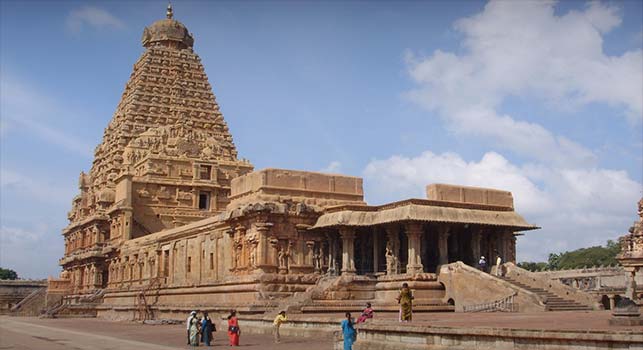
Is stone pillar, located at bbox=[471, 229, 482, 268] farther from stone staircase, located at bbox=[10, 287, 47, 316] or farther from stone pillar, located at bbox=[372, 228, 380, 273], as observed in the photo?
stone staircase, located at bbox=[10, 287, 47, 316]

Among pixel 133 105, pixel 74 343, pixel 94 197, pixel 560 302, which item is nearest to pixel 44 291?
pixel 94 197

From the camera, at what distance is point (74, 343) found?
2644 cm

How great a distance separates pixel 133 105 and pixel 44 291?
76.6 feet

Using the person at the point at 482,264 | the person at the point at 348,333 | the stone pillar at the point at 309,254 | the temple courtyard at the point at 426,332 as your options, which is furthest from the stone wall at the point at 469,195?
the person at the point at 348,333

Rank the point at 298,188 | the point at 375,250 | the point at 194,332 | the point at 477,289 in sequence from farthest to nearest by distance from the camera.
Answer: the point at 298,188 < the point at 375,250 < the point at 477,289 < the point at 194,332

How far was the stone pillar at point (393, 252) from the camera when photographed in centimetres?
3394

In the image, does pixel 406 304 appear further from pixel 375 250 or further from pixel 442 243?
pixel 375 250

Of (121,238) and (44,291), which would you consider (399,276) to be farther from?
(44,291)

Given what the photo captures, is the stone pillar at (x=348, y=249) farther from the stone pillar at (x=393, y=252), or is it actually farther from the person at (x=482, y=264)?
the person at (x=482, y=264)

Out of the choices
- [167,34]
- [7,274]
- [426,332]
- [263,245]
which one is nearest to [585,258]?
[167,34]

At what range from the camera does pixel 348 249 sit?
3459 cm

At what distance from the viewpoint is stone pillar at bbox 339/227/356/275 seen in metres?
34.3

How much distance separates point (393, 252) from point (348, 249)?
6.86 ft

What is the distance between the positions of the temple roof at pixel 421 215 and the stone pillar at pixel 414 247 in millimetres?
633
